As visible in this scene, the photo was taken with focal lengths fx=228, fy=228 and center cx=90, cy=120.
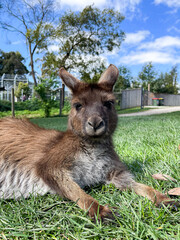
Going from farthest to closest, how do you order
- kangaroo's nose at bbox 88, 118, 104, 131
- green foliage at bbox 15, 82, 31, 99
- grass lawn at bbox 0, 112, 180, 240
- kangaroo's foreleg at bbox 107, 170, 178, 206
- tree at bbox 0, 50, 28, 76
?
1. tree at bbox 0, 50, 28, 76
2. green foliage at bbox 15, 82, 31, 99
3. kangaroo's nose at bbox 88, 118, 104, 131
4. kangaroo's foreleg at bbox 107, 170, 178, 206
5. grass lawn at bbox 0, 112, 180, 240

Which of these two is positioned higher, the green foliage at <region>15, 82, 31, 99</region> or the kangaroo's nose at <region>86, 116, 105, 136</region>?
the green foliage at <region>15, 82, 31, 99</region>

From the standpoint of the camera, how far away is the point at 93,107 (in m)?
2.26

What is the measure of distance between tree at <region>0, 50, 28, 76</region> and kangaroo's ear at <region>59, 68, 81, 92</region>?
5152cm

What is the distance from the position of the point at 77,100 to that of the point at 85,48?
3204 cm

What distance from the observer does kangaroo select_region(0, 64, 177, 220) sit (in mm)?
2121

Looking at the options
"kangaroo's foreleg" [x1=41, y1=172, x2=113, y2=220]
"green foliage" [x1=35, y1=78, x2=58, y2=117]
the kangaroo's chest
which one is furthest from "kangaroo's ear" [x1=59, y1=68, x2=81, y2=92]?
"green foliage" [x1=35, y1=78, x2=58, y2=117]

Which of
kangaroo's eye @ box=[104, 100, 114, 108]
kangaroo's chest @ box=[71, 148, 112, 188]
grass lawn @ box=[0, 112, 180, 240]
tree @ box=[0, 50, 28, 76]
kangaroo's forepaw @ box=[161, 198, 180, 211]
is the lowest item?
grass lawn @ box=[0, 112, 180, 240]

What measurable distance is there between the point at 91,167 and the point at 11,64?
52.8 m

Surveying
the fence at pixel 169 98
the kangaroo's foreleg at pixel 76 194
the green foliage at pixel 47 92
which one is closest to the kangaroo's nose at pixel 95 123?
the kangaroo's foreleg at pixel 76 194

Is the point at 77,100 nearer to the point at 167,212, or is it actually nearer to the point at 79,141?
the point at 79,141

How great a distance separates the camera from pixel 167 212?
1.66 metres

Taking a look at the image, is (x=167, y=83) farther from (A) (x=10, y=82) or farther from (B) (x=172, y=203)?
(B) (x=172, y=203)

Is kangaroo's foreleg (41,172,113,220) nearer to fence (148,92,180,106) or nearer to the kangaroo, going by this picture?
the kangaroo

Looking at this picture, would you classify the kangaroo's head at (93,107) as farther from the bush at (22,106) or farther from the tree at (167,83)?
the tree at (167,83)
